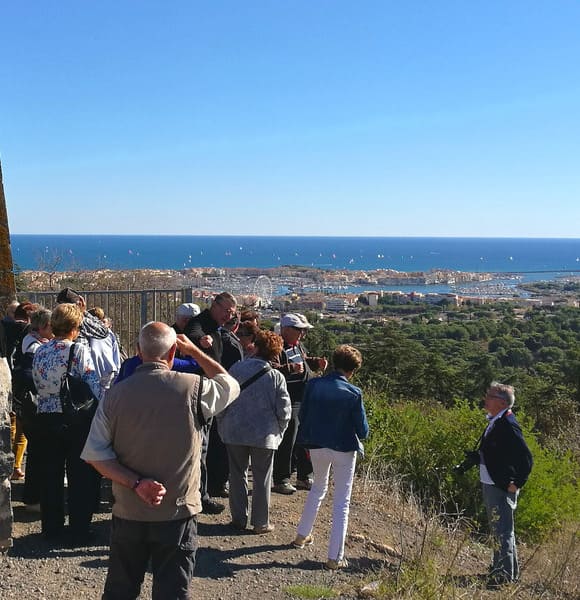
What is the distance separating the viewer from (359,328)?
106ft

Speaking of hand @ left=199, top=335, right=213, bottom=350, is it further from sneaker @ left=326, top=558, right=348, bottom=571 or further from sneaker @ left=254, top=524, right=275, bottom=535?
sneaker @ left=326, top=558, right=348, bottom=571

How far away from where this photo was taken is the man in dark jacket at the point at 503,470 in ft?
18.5

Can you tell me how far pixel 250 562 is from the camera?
530cm

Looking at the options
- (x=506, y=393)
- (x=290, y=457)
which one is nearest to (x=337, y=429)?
(x=506, y=393)

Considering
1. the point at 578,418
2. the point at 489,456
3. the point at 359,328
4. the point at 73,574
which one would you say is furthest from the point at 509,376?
the point at 73,574

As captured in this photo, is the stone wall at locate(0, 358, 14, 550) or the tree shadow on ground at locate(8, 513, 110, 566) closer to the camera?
the stone wall at locate(0, 358, 14, 550)

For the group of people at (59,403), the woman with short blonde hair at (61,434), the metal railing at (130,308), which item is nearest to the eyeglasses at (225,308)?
the group of people at (59,403)

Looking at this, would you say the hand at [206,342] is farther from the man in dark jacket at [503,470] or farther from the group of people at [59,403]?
the man in dark jacket at [503,470]

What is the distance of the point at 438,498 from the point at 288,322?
10.8 ft

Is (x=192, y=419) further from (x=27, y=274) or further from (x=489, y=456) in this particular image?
(x=27, y=274)

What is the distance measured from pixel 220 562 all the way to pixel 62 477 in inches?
52.1

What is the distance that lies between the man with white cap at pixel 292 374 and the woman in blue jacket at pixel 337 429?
3.45 ft

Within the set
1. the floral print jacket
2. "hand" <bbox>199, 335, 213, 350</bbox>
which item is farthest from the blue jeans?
the floral print jacket

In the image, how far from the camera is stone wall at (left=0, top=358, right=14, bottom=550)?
4.73m
